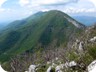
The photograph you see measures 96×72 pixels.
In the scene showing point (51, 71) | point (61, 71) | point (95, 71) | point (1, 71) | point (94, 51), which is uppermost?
point (1, 71)

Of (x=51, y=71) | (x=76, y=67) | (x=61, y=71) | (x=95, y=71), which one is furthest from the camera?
(x=51, y=71)

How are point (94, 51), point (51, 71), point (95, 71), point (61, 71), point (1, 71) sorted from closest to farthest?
point (1, 71) → point (95, 71) → point (94, 51) → point (61, 71) → point (51, 71)

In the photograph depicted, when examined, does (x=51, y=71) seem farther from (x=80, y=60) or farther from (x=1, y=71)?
(x=1, y=71)

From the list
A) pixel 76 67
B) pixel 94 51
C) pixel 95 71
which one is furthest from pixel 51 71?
pixel 95 71

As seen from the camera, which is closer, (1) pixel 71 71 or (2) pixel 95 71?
(2) pixel 95 71

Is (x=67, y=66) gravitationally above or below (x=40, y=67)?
above

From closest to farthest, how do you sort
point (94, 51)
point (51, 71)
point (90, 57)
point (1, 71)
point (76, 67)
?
point (1, 71)
point (94, 51)
point (90, 57)
point (76, 67)
point (51, 71)

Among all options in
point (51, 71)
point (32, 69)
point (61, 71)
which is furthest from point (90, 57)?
point (32, 69)

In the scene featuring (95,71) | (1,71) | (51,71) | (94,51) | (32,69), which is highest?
(1,71)

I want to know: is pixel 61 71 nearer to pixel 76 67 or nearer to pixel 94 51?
pixel 76 67
